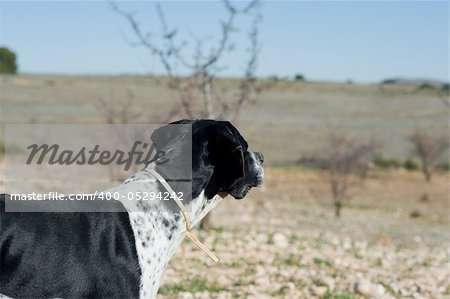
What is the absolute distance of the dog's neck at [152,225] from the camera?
4492 millimetres

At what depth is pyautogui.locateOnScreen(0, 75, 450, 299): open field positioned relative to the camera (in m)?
8.53

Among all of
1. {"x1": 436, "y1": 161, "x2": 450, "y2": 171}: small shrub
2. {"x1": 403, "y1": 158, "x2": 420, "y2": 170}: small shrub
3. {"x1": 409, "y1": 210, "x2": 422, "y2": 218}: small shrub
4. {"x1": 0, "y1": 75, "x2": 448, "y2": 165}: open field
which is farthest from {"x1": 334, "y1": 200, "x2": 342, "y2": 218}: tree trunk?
{"x1": 436, "y1": 161, "x2": 450, "y2": 171}: small shrub

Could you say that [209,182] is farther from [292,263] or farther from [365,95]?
[365,95]

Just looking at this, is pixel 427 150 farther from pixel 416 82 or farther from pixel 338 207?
pixel 416 82

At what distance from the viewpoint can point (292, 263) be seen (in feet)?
32.7

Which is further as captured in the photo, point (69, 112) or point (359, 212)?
point (69, 112)

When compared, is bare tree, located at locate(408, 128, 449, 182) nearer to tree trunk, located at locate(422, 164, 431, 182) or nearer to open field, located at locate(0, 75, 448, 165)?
tree trunk, located at locate(422, 164, 431, 182)

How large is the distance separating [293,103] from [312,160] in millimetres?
37487

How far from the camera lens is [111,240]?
439 centimetres

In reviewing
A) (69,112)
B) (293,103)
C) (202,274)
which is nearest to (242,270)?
(202,274)

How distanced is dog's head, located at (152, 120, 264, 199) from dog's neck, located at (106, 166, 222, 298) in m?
0.11

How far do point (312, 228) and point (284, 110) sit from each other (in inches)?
2023

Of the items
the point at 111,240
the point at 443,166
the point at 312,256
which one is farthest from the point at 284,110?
the point at 111,240

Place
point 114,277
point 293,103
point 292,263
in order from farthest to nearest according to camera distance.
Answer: point 293,103
point 292,263
point 114,277
